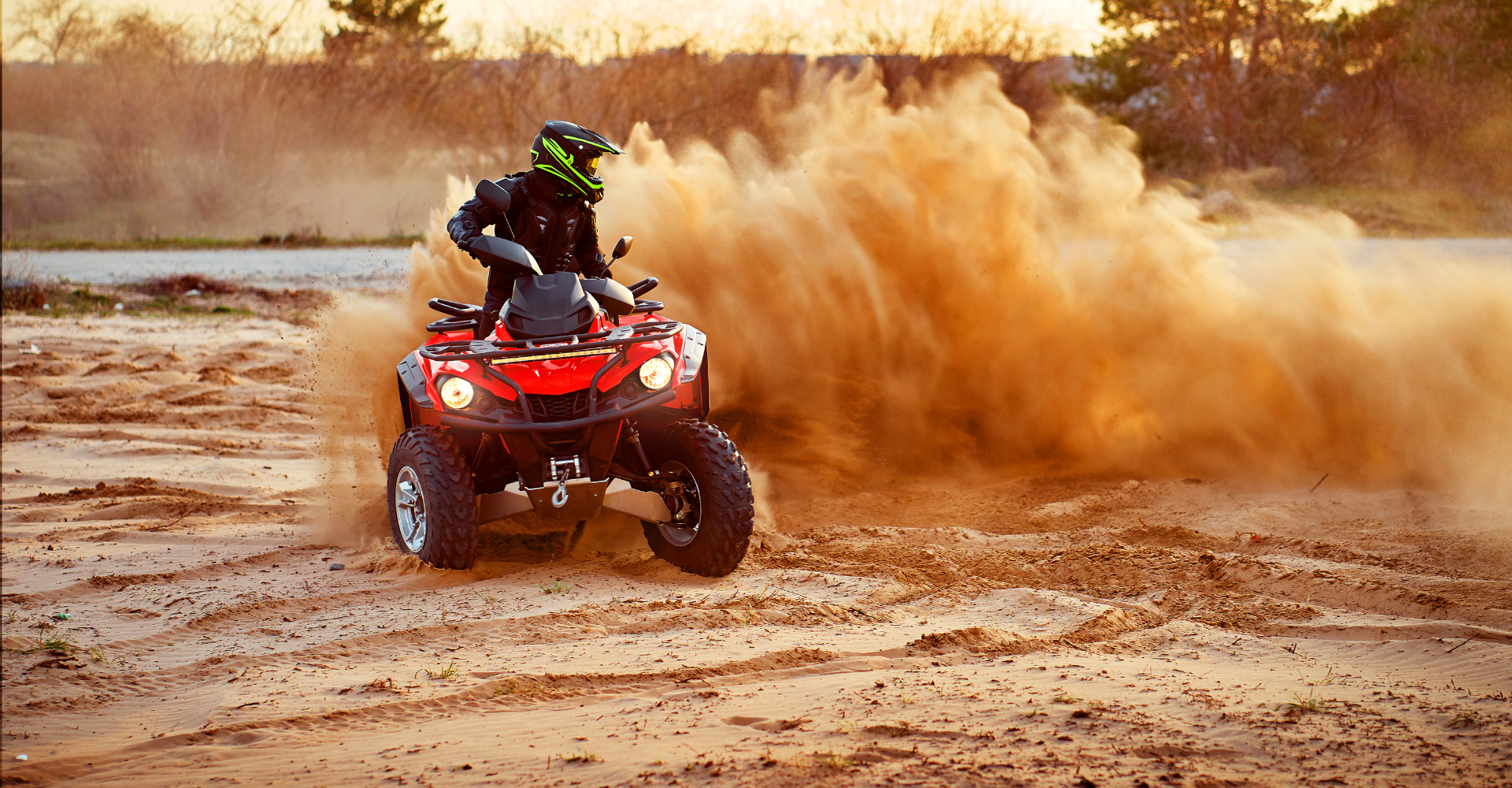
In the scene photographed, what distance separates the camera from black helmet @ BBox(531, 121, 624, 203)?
19.2 feet

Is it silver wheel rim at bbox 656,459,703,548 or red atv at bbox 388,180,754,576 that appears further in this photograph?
silver wheel rim at bbox 656,459,703,548

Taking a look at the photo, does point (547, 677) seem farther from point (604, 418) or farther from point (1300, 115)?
point (1300, 115)

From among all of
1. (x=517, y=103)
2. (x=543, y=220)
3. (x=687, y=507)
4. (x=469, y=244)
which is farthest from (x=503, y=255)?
(x=517, y=103)

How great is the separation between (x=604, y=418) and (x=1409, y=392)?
549cm

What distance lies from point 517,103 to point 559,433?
2538cm

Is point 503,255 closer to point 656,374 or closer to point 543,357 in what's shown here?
point 543,357

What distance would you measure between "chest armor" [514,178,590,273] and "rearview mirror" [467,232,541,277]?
51cm

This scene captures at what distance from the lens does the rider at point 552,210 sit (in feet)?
19.2

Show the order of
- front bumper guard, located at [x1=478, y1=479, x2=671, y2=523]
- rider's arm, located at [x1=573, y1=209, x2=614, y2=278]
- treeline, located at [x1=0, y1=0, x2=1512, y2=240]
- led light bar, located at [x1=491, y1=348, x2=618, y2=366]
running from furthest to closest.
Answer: treeline, located at [x1=0, y1=0, x2=1512, y2=240]
rider's arm, located at [x1=573, y1=209, x2=614, y2=278]
led light bar, located at [x1=491, y1=348, x2=618, y2=366]
front bumper guard, located at [x1=478, y1=479, x2=671, y2=523]

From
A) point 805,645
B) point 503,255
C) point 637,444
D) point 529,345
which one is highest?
point 503,255

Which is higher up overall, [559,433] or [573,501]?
[559,433]

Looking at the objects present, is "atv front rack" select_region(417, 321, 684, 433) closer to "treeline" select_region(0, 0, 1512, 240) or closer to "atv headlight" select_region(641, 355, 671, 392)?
"atv headlight" select_region(641, 355, 671, 392)

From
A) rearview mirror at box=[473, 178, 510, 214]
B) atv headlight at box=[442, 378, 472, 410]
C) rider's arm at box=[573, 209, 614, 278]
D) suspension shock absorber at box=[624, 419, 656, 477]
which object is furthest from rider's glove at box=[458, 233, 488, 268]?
suspension shock absorber at box=[624, 419, 656, 477]

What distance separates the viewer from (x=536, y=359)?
18.1ft
